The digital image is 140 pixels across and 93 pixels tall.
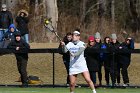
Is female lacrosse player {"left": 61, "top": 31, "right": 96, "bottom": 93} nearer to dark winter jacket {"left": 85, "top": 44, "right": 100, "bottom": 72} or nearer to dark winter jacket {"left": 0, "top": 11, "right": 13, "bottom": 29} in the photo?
dark winter jacket {"left": 85, "top": 44, "right": 100, "bottom": 72}

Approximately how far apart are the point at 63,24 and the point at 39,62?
551 inches

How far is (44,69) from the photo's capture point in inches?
1094

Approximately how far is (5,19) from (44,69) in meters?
2.93

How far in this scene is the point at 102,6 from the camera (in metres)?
58.7

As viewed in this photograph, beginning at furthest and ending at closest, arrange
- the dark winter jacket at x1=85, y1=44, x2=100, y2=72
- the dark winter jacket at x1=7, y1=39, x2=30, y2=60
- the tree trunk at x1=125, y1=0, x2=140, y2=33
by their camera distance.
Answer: the tree trunk at x1=125, y1=0, x2=140, y2=33 → the dark winter jacket at x1=7, y1=39, x2=30, y2=60 → the dark winter jacket at x1=85, y1=44, x2=100, y2=72

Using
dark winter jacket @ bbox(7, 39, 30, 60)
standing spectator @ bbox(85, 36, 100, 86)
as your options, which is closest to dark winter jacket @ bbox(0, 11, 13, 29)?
dark winter jacket @ bbox(7, 39, 30, 60)

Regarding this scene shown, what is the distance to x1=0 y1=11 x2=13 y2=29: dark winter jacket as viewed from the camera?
93.8 ft

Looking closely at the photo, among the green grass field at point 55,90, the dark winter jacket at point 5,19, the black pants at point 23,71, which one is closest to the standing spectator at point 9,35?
the dark winter jacket at point 5,19

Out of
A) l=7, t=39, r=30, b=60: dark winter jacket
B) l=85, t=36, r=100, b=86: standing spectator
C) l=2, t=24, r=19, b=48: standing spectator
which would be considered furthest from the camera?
l=2, t=24, r=19, b=48: standing spectator

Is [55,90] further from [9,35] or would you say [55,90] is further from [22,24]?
[22,24]

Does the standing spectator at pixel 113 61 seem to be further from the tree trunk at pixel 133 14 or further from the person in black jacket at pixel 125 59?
the tree trunk at pixel 133 14

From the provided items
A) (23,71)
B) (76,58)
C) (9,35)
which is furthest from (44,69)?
(76,58)

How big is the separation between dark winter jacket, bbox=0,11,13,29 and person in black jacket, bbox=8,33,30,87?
452 centimetres

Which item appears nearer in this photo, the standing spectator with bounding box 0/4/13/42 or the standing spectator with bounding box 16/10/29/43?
the standing spectator with bounding box 0/4/13/42
